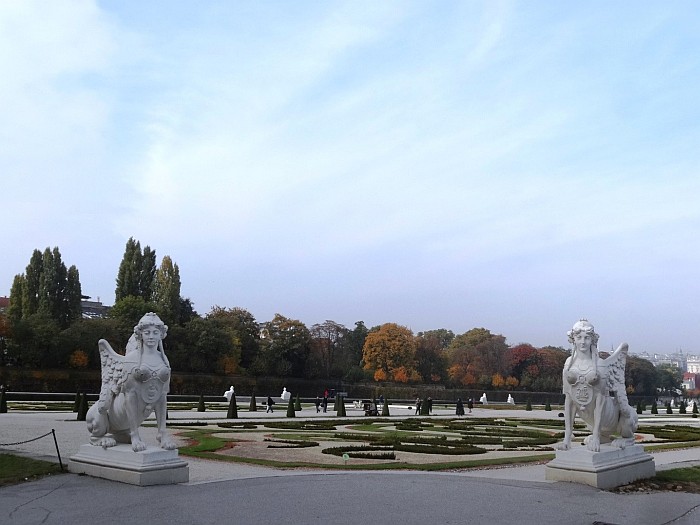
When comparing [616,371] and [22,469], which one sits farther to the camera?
[616,371]

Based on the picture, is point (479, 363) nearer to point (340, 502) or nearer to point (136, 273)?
point (136, 273)

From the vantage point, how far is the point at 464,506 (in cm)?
959

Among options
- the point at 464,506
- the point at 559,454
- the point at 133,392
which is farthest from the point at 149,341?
the point at 559,454

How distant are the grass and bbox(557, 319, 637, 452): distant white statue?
30.0 ft

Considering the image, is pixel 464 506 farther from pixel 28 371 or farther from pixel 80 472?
pixel 28 371

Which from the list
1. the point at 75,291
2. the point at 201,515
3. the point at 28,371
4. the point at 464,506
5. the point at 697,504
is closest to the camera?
the point at 201,515

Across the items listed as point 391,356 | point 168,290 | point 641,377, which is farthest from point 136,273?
point 641,377

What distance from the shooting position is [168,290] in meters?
73.2

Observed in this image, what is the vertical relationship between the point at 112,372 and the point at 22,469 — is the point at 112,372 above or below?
above

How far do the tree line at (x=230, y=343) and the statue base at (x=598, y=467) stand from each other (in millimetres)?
52522

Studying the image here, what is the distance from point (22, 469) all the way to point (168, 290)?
62359mm

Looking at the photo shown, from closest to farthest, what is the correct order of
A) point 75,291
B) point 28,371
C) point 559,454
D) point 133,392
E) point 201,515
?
1. point 201,515
2. point 133,392
3. point 559,454
4. point 28,371
5. point 75,291

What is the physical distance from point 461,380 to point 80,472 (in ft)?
255

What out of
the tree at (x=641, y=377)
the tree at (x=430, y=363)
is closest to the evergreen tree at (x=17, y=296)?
the tree at (x=430, y=363)
